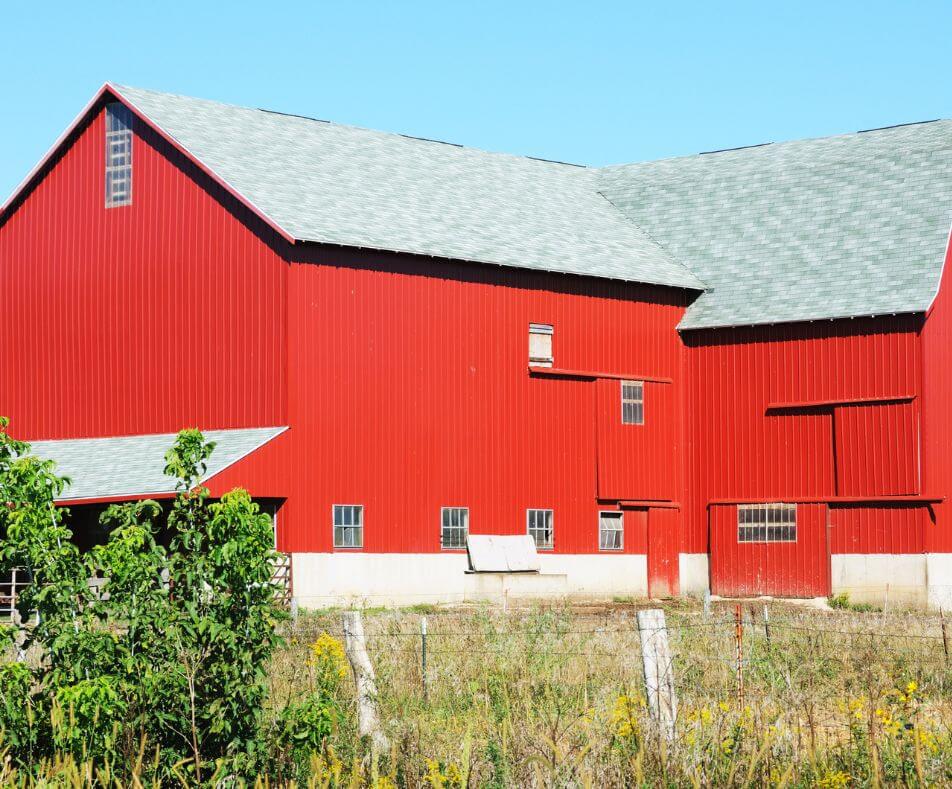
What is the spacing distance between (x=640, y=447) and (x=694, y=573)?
130 inches

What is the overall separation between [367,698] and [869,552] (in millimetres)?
23355

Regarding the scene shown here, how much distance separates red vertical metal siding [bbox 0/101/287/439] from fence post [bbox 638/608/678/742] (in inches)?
789

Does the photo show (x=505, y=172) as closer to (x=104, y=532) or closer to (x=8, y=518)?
(x=104, y=532)

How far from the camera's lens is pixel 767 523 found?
37156 mm

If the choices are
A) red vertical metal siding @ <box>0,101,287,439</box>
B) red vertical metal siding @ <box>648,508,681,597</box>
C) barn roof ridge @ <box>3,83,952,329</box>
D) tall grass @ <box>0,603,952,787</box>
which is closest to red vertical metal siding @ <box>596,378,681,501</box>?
red vertical metal siding @ <box>648,508,681,597</box>

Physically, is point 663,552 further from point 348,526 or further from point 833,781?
point 833,781

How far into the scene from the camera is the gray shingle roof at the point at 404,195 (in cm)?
3459

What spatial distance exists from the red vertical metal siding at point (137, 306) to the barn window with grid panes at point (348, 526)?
8.05 ft

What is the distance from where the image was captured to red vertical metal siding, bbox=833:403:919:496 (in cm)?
3488

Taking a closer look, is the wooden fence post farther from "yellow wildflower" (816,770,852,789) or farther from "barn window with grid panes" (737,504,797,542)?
"barn window with grid panes" (737,504,797,542)

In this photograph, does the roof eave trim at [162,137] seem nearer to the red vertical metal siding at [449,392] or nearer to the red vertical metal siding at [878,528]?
the red vertical metal siding at [449,392]

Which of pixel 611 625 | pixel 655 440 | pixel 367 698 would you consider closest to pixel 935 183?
pixel 655 440

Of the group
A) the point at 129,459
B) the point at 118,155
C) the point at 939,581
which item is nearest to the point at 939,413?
the point at 939,581

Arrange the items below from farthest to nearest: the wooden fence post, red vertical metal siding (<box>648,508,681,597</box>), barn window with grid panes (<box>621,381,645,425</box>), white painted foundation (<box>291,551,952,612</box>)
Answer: barn window with grid panes (<box>621,381,645,425</box>) → red vertical metal siding (<box>648,508,681,597</box>) → white painted foundation (<box>291,551,952,612</box>) → the wooden fence post
